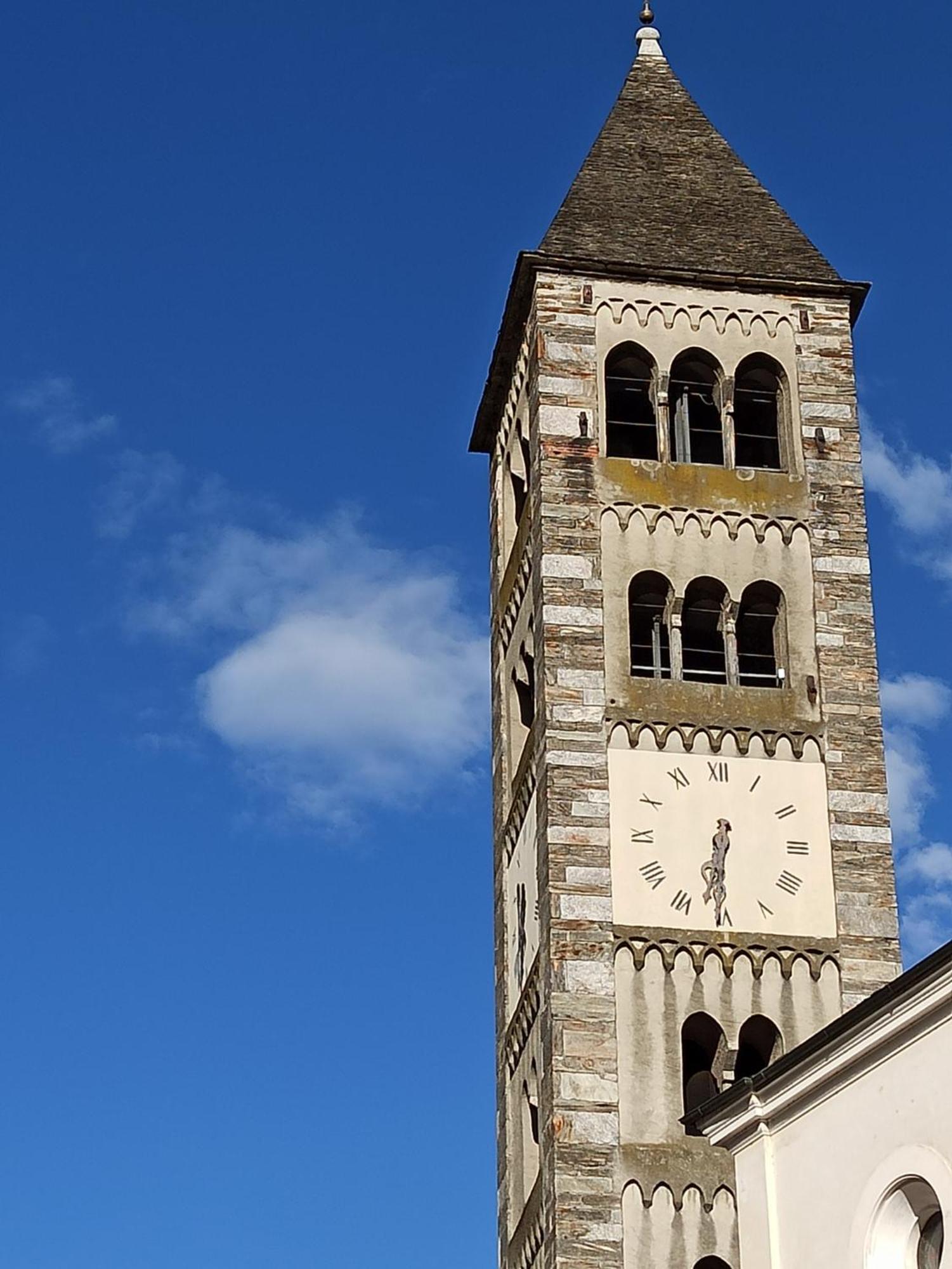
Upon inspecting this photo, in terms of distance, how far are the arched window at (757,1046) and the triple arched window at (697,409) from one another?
7072 millimetres

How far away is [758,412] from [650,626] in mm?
3622

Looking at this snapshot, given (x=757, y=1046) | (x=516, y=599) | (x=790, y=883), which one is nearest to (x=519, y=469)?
(x=516, y=599)

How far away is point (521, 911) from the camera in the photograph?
28.0 m

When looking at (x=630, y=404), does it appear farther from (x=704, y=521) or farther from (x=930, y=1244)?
(x=930, y=1244)

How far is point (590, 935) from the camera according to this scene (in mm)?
25844

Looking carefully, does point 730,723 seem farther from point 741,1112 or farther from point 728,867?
point 741,1112

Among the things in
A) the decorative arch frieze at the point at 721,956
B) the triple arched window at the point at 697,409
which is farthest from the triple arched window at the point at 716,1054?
the triple arched window at the point at 697,409

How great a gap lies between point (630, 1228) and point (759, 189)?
14736 millimetres

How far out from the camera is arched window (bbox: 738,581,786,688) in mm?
28188

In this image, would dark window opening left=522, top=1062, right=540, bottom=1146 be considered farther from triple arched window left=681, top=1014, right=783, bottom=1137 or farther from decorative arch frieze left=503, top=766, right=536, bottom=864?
decorative arch frieze left=503, top=766, right=536, bottom=864

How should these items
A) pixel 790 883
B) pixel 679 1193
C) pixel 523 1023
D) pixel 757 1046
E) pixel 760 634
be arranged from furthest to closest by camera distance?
pixel 760 634, pixel 523 1023, pixel 790 883, pixel 757 1046, pixel 679 1193

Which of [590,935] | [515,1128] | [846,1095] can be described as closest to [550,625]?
[590,935]

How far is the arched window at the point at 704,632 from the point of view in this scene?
28.1 m

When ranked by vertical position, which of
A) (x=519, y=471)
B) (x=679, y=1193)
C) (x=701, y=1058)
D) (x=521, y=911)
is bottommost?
(x=679, y=1193)
